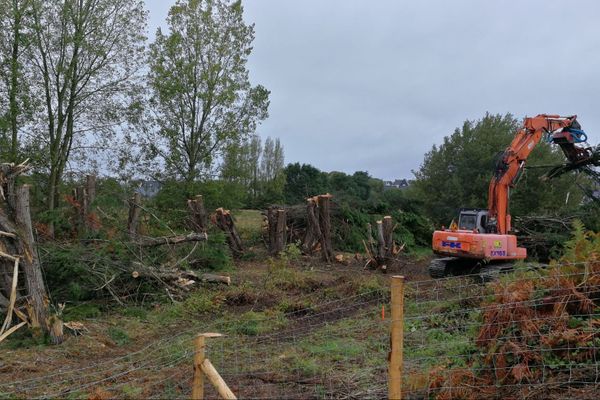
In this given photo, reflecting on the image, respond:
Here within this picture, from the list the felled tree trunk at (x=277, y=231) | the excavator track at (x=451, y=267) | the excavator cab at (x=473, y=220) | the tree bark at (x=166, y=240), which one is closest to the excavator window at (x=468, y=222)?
the excavator cab at (x=473, y=220)

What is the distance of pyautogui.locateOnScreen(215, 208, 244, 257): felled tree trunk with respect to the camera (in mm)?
16078

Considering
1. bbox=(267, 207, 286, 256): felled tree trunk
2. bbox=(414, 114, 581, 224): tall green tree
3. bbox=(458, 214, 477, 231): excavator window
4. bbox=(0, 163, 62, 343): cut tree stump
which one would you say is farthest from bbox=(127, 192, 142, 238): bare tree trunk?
bbox=(414, 114, 581, 224): tall green tree

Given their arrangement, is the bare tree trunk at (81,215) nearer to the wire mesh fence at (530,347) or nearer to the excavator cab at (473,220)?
the wire mesh fence at (530,347)

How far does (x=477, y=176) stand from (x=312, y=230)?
17.1 metres

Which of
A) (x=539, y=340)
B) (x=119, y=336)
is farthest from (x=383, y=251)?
(x=539, y=340)

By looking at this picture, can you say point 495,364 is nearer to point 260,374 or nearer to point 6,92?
point 260,374

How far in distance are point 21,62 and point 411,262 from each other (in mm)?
13324

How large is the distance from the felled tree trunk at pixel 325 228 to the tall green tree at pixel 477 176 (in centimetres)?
1402

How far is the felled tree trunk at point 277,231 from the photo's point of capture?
16.2 metres

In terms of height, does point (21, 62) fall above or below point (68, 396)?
above

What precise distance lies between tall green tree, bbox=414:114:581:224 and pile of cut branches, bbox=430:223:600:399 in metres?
23.6

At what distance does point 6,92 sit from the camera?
17047 mm

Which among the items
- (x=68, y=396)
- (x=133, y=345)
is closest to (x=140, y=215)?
(x=133, y=345)

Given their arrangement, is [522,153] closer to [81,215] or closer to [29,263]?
[81,215]
